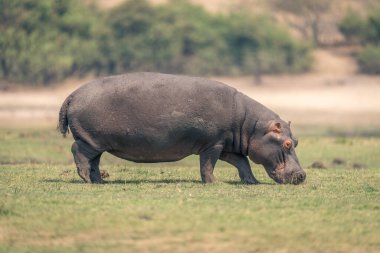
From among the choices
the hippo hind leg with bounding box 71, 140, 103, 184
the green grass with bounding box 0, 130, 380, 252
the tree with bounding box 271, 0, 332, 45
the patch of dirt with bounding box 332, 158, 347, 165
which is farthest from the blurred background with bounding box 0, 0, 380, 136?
the green grass with bounding box 0, 130, 380, 252

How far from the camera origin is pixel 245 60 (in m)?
52.2

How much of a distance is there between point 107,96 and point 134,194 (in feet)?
6.68

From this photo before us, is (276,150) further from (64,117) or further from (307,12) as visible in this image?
(307,12)

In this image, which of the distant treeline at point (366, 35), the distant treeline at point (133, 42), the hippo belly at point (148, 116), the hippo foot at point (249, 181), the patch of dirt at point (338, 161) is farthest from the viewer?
the distant treeline at point (366, 35)

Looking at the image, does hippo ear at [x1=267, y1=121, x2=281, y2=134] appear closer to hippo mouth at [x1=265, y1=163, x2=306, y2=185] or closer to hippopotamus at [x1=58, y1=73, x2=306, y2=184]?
hippopotamus at [x1=58, y1=73, x2=306, y2=184]

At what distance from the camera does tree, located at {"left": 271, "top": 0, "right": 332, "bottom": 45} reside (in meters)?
63.3

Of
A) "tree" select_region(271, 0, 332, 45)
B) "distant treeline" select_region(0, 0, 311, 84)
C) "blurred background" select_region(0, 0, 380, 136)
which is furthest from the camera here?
"tree" select_region(271, 0, 332, 45)

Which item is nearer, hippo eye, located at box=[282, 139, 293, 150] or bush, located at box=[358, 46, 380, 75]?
hippo eye, located at box=[282, 139, 293, 150]

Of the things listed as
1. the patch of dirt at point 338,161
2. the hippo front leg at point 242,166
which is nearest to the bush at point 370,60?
the patch of dirt at point 338,161

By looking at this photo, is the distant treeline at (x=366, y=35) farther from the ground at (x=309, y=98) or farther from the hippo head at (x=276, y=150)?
the hippo head at (x=276, y=150)

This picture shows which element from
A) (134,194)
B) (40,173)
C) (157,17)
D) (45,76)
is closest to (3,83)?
(45,76)

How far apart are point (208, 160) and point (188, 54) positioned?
38.7 m

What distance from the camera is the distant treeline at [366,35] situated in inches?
2010

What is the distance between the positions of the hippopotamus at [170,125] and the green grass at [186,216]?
41 centimetres
